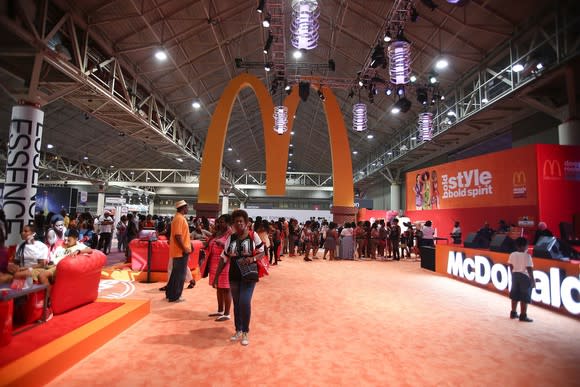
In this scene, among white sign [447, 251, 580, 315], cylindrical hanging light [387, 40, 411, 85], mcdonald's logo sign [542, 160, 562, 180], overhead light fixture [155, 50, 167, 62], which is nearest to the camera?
white sign [447, 251, 580, 315]

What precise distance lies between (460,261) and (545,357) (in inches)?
178

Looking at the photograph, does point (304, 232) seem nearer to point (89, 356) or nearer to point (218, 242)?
point (218, 242)

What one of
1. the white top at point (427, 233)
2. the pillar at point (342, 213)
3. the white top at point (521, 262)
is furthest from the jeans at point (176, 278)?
the white top at point (427, 233)

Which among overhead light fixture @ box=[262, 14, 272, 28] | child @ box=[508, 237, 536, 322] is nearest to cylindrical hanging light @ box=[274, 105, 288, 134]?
overhead light fixture @ box=[262, 14, 272, 28]

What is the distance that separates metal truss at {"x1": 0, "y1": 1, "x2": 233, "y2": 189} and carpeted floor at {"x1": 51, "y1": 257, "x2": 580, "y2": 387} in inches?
142

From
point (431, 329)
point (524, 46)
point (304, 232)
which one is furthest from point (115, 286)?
point (524, 46)

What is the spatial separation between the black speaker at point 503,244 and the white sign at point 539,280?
28 centimetres

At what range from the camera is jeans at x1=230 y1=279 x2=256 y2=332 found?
3234 mm

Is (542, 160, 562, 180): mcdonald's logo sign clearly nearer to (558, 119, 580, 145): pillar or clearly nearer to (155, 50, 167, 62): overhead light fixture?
(558, 119, 580, 145): pillar

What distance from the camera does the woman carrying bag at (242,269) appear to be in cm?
323

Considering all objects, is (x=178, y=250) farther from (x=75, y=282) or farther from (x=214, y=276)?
(x=75, y=282)

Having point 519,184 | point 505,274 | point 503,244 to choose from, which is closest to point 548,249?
point 505,274

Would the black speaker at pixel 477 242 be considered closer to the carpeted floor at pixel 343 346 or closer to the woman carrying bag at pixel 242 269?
the carpeted floor at pixel 343 346

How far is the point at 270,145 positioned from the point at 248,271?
23.8 ft
